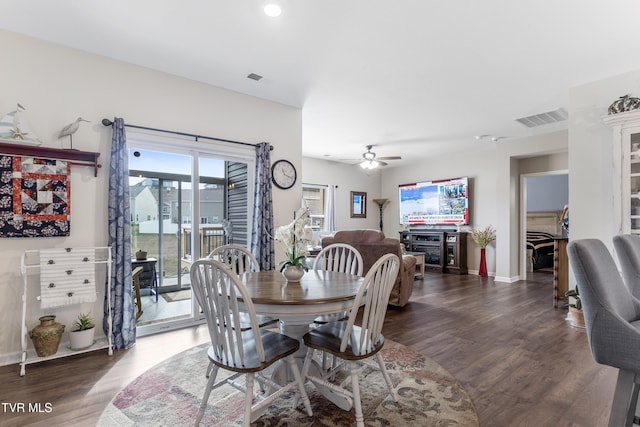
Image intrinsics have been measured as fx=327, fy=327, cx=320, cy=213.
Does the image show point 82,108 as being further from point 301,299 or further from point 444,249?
point 444,249

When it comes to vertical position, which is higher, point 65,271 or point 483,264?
point 65,271

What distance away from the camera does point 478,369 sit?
8.61ft

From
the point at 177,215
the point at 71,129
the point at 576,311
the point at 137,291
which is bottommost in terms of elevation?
the point at 576,311

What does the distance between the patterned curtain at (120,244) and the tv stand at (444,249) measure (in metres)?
6.38

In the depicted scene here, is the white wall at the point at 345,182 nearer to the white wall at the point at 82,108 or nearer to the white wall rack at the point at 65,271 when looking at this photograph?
the white wall at the point at 82,108

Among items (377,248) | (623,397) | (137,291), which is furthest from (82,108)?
(623,397)

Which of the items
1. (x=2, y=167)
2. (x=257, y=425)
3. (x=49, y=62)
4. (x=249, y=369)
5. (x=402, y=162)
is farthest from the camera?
(x=402, y=162)

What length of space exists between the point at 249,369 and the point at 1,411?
5.67 ft

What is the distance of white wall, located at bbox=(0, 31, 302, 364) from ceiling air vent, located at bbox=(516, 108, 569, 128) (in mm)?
4403

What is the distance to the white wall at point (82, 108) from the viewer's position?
275cm

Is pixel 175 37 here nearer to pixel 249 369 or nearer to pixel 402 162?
pixel 249 369

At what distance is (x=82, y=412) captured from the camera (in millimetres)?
2031

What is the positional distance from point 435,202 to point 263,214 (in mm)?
5281

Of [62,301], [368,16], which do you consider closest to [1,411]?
[62,301]
